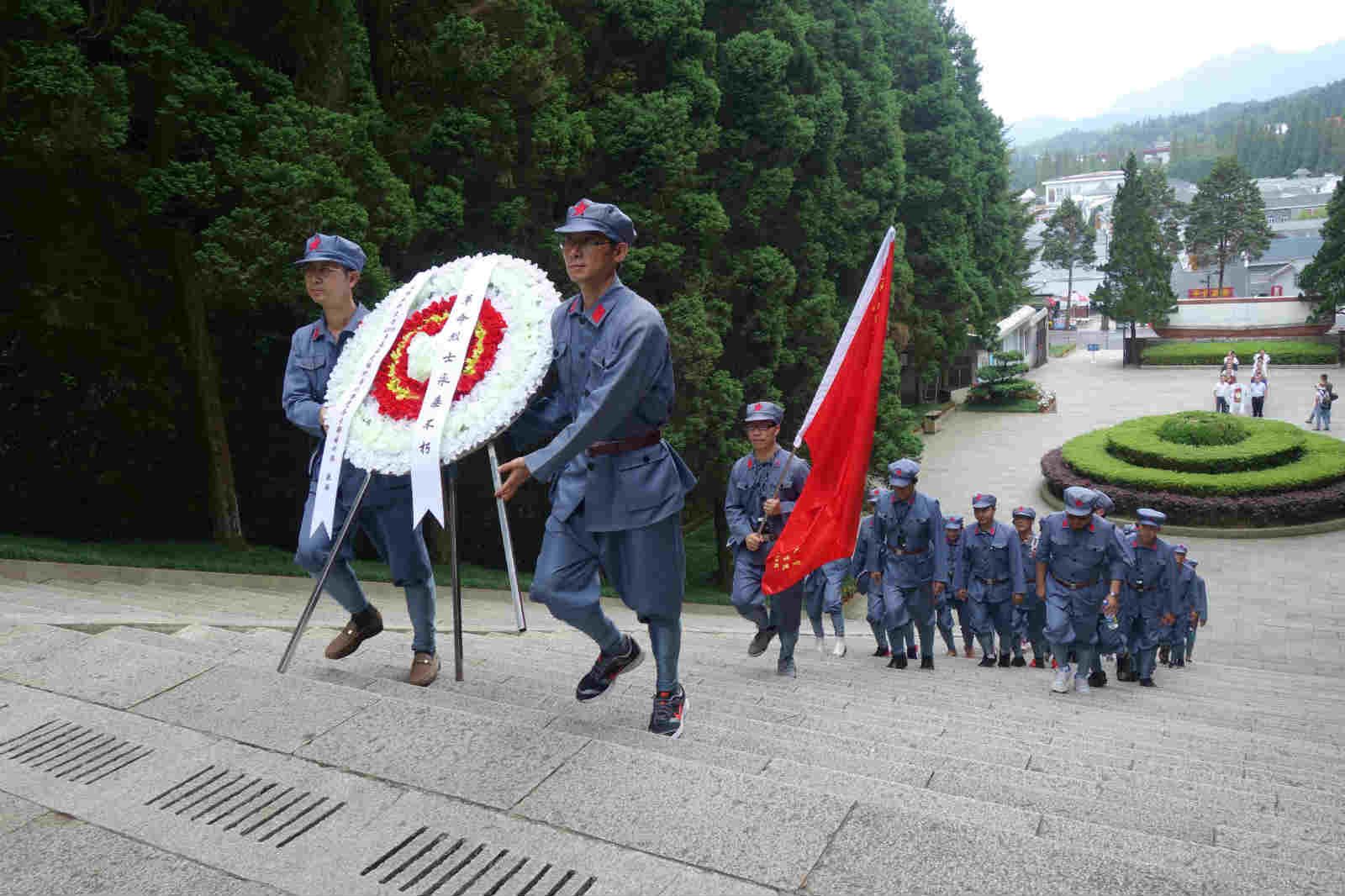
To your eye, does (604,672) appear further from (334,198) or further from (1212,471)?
(1212,471)

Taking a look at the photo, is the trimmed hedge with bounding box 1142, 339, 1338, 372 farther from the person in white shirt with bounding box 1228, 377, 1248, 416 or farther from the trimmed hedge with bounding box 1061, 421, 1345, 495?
the trimmed hedge with bounding box 1061, 421, 1345, 495

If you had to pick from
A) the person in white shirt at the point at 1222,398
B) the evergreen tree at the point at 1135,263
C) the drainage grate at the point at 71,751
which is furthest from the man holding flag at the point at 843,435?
the evergreen tree at the point at 1135,263

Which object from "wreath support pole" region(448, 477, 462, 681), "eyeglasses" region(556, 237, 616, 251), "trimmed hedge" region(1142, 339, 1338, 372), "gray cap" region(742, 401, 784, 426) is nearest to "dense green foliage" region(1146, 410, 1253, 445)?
"gray cap" region(742, 401, 784, 426)

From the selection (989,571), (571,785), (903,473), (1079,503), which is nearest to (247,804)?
(571,785)

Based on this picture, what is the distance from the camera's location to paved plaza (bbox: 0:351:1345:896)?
2689mm

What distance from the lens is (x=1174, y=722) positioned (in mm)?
6781

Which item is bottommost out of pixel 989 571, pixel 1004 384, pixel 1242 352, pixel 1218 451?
pixel 1242 352

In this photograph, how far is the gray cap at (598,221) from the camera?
3898 mm

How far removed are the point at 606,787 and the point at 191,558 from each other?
9946 millimetres

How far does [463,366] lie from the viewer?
4480mm

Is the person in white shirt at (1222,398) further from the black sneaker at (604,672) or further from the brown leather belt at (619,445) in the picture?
the brown leather belt at (619,445)

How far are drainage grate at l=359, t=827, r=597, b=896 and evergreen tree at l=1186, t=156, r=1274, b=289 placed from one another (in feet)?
244

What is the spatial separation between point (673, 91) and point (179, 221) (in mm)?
6074

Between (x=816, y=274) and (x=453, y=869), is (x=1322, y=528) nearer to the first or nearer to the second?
(x=816, y=274)
